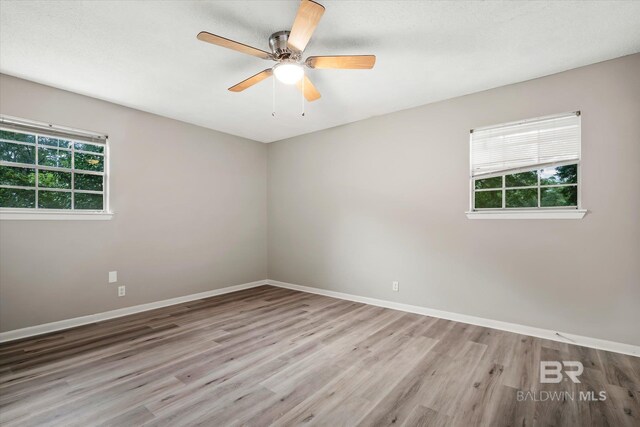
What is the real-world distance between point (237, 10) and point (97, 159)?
2742mm

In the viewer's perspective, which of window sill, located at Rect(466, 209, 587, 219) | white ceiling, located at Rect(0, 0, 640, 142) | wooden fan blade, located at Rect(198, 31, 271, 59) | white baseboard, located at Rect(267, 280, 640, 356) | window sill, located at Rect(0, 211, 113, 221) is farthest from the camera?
window sill, located at Rect(0, 211, 113, 221)

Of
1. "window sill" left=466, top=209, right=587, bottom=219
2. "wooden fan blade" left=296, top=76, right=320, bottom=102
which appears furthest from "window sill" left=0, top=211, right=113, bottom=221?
"window sill" left=466, top=209, right=587, bottom=219

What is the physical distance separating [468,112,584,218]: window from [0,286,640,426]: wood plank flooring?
135cm

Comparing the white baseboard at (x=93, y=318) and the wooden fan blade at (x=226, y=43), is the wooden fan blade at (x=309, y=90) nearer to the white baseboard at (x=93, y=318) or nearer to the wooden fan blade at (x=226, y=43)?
the wooden fan blade at (x=226, y=43)

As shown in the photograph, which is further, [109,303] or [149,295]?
[149,295]

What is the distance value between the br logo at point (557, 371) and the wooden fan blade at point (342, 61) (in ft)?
8.87

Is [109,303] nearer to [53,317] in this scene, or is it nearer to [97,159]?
[53,317]

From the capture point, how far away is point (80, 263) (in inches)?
134

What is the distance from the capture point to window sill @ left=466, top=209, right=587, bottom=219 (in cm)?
286

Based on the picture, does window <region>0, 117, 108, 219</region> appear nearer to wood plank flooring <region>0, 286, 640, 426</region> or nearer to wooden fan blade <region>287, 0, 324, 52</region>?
wood plank flooring <region>0, 286, 640, 426</region>

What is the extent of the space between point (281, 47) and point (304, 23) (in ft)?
1.60

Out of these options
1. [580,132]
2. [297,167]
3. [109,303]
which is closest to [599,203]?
[580,132]

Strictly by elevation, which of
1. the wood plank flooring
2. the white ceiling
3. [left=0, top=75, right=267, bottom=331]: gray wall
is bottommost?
the wood plank flooring

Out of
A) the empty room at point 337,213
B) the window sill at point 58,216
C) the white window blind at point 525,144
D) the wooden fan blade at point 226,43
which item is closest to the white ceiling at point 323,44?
the empty room at point 337,213
